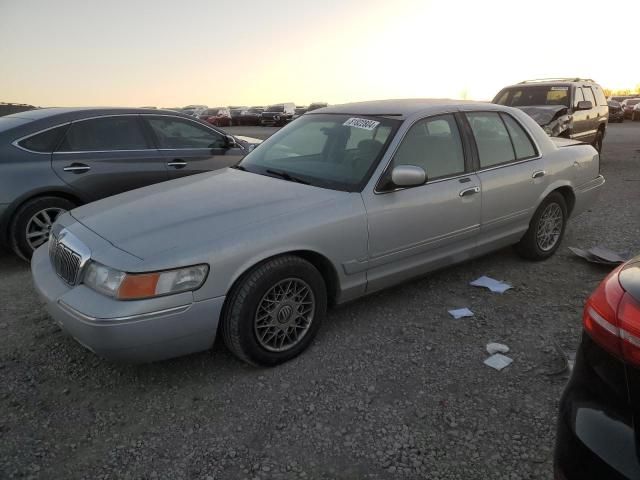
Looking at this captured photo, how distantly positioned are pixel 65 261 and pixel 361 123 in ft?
7.58

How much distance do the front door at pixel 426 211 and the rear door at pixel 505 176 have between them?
0.58 feet

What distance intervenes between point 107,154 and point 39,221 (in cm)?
100

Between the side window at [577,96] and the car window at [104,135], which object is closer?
the car window at [104,135]

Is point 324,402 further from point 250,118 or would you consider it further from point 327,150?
point 250,118

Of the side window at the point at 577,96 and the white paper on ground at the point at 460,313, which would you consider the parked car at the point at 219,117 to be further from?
the white paper on ground at the point at 460,313

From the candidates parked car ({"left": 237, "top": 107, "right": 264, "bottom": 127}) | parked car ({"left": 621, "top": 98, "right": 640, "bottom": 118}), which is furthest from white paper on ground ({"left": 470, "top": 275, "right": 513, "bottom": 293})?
parked car ({"left": 237, "top": 107, "right": 264, "bottom": 127})

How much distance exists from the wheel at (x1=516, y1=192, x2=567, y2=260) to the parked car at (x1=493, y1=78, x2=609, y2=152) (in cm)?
511

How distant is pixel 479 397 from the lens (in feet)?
9.55

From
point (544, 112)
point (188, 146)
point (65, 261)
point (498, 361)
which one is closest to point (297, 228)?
point (65, 261)

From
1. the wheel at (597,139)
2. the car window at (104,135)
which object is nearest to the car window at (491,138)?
Answer: the car window at (104,135)

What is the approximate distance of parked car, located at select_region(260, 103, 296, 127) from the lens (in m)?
33.1

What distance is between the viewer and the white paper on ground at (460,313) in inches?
153

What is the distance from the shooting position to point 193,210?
3248 mm

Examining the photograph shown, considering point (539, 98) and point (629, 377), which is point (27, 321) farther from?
point (539, 98)
